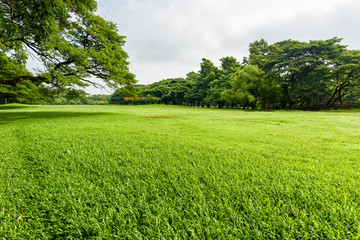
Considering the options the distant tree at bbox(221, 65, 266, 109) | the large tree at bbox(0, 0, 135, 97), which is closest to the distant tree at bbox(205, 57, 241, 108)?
the distant tree at bbox(221, 65, 266, 109)

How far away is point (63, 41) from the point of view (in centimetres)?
721

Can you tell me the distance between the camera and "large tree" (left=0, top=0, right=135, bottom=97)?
174 inches

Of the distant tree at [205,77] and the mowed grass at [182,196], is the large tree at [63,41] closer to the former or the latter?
the mowed grass at [182,196]

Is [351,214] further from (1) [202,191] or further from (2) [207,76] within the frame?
(2) [207,76]

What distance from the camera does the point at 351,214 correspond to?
1.06 m

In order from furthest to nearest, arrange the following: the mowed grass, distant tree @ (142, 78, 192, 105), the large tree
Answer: distant tree @ (142, 78, 192, 105)
the large tree
the mowed grass

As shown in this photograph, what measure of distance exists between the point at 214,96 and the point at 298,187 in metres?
30.6

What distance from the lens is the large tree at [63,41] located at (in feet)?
14.5

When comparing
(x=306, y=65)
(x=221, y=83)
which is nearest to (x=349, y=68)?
(x=306, y=65)

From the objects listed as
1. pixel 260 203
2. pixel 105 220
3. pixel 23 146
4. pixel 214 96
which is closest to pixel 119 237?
pixel 105 220

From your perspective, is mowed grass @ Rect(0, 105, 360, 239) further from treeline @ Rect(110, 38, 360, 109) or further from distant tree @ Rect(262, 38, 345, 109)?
distant tree @ Rect(262, 38, 345, 109)

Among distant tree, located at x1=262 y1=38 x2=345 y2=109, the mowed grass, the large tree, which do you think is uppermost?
distant tree, located at x1=262 y1=38 x2=345 y2=109

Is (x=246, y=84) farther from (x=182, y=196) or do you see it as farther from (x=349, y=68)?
(x=182, y=196)

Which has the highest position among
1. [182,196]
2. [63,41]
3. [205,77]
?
[205,77]
